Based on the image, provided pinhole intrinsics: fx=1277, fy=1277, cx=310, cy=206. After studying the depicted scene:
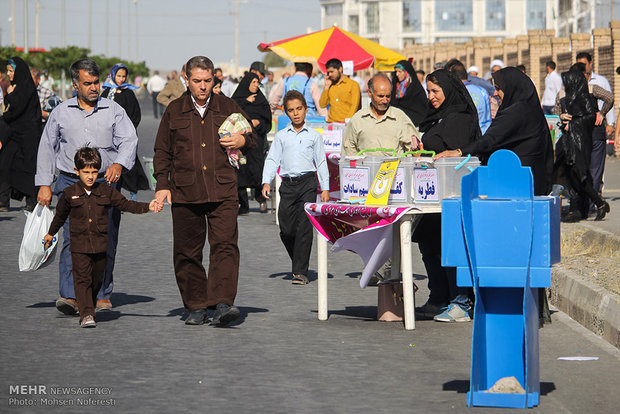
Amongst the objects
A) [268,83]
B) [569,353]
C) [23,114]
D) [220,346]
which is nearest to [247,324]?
A: [220,346]

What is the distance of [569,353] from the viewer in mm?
8234

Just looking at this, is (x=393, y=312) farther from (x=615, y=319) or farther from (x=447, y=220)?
(x=447, y=220)

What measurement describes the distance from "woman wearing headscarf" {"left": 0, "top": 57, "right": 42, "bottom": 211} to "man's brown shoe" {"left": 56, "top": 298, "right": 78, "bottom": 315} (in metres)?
8.96

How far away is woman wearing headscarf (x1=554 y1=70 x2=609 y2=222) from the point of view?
628 inches

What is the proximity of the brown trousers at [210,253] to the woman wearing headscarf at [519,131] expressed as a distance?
1.64 metres

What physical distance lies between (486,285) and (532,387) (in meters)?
0.61

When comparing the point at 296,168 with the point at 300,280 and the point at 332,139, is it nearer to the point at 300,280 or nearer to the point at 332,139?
the point at 300,280

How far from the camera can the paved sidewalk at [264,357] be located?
6797 mm

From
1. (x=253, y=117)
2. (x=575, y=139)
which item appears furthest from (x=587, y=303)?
Result: (x=253, y=117)

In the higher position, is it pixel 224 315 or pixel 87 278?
pixel 87 278

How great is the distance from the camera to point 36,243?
9883 millimetres

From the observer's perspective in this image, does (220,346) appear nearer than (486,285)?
No

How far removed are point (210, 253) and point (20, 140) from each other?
10.3 meters

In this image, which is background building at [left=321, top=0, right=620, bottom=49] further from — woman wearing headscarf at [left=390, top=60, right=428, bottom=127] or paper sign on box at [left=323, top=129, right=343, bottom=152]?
paper sign on box at [left=323, top=129, right=343, bottom=152]
